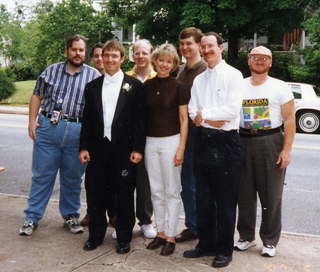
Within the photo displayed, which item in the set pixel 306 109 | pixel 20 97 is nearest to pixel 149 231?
pixel 306 109

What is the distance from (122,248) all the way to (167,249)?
16.6 inches

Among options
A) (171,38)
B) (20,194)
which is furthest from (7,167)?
(171,38)

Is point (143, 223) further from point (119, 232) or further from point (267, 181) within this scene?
point (267, 181)

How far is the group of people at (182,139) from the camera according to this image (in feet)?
13.5

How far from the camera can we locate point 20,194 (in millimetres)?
6883

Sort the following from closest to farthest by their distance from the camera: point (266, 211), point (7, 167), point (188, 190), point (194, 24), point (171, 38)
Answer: point (266, 211) → point (188, 190) → point (7, 167) → point (194, 24) → point (171, 38)

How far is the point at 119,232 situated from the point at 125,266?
0.46m

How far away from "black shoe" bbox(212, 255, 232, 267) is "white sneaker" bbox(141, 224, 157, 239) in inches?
34.1

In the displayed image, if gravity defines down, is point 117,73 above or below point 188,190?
above

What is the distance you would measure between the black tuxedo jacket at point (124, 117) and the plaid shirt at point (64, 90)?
402 mm

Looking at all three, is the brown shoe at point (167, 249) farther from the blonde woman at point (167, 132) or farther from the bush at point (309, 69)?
the bush at point (309, 69)

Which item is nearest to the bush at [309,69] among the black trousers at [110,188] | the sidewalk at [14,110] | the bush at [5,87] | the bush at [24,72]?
the sidewalk at [14,110]

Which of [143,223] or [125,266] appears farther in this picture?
[143,223]

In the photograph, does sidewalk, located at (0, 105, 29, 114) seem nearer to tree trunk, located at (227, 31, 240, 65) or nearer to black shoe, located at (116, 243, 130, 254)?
tree trunk, located at (227, 31, 240, 65)
